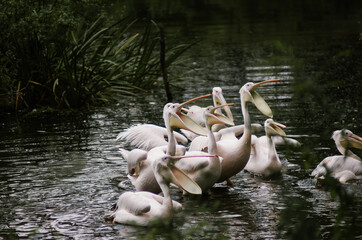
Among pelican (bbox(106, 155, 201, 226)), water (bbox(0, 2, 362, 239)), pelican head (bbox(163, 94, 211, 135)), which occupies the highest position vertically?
pelican head (bbox(163, 94, 211, 135))

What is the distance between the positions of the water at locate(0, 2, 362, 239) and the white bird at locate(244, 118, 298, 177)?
0.11m

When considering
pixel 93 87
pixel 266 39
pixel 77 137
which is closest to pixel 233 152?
pixel 77 137

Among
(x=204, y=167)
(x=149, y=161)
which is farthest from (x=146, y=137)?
(x=204, y=167)

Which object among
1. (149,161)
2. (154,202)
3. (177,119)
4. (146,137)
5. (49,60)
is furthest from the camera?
(49,60)

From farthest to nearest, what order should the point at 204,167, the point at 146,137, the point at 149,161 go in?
the point at 146,137 → the point at 149,161 → the point at 204,167

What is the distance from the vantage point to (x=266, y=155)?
744 centimetres

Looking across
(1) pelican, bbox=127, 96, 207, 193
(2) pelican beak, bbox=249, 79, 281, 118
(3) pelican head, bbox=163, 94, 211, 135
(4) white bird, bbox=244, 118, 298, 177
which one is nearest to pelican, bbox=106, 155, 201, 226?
(1) pelican, bbox=127, 96, 207, 193

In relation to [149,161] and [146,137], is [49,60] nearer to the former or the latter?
[146,137]

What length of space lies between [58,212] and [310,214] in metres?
2.19

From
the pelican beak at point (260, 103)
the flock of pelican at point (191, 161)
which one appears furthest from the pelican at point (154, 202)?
the pelican beak at point (260, 103)

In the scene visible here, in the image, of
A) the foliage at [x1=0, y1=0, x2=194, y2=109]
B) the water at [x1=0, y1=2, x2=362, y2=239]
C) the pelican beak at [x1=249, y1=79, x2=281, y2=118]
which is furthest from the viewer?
the foliage at [x1=0, y1=0, x2=194, y2=109]

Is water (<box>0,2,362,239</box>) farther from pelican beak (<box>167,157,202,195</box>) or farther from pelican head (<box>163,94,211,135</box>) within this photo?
pelican head (<box>163,94,211,135</box>)

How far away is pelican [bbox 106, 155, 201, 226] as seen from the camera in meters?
5.53

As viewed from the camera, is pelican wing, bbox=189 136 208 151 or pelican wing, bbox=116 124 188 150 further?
pelican wing, bbox=116 124 188 150
